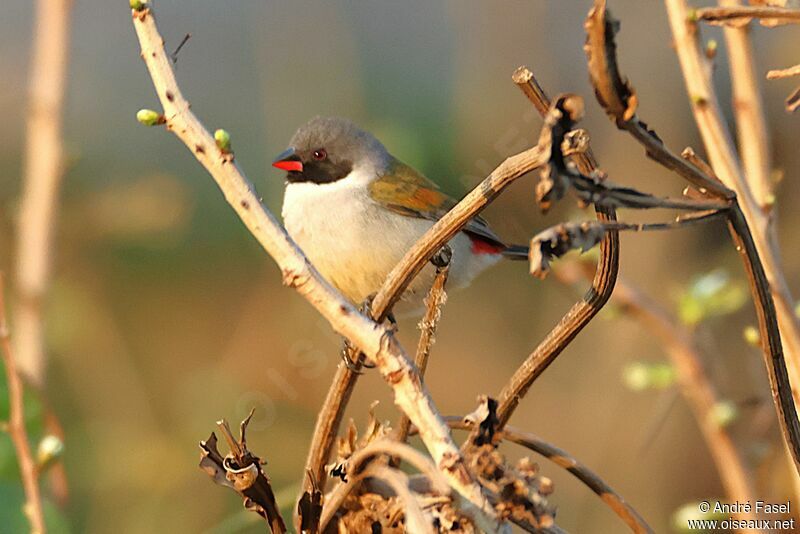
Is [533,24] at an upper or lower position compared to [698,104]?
upper

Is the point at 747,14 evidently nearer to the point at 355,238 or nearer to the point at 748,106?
the point at 748,106

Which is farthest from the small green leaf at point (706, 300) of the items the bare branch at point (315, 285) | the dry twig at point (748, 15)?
the bare branch at point (315, 285)

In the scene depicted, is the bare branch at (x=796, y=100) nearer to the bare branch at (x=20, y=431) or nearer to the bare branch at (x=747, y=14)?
the bare branch at (x=747, y=14)

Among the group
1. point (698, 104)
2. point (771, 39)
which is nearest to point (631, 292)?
point (698, 104)

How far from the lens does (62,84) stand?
290cm

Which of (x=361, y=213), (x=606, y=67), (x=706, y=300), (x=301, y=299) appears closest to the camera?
(x=606, y=67)

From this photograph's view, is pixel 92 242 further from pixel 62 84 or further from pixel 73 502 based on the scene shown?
pixel 62 84

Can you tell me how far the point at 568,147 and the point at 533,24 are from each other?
4198 mm

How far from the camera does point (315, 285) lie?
1.27m

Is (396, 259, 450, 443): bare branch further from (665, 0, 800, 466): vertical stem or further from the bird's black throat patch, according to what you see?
the bird's black throat patch

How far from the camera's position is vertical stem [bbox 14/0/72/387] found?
2840 millimetres

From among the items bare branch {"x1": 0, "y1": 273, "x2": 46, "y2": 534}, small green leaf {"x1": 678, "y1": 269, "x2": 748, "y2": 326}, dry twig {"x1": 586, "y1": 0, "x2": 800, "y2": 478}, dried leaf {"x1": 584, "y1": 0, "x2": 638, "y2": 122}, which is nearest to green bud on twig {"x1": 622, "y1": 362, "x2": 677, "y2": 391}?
small green leaf {"x1": 678, "y1": 269, "x2": 748, "y2": 326}

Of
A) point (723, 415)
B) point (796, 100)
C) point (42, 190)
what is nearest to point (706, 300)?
point (723, 415)

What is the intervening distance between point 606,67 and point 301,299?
3543 mm
